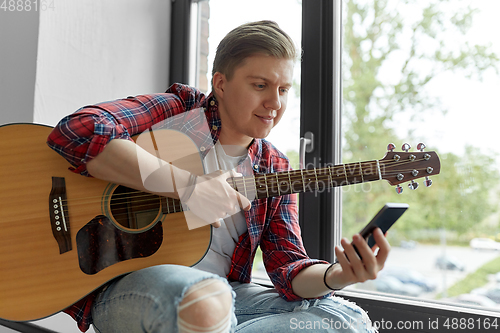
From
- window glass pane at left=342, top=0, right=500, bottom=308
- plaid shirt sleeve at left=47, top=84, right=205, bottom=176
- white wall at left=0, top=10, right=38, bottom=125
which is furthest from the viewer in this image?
white wall at left=0, top=10, right=38, bottom=125

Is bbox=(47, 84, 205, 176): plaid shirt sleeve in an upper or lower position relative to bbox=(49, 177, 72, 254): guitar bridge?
upper

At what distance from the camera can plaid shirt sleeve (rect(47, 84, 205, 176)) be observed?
915mm

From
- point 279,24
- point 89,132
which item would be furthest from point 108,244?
point 279,24

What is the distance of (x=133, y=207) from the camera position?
1003 mm

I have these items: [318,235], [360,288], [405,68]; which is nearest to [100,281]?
[318,235]

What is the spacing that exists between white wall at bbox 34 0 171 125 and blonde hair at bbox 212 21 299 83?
0.74 m

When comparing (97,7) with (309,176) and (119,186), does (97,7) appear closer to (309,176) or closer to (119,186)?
(119,186)

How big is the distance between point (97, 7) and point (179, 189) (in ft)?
3.66

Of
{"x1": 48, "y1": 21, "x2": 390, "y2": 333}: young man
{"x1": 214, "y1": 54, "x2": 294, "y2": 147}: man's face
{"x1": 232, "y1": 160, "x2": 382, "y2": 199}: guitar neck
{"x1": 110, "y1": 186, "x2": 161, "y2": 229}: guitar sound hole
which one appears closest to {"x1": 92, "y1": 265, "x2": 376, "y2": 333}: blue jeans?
{"x1": 48, "y1": 21, "x2": 390, "y2": 333}: young man

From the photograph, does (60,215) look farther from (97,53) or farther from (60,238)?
(97,53)

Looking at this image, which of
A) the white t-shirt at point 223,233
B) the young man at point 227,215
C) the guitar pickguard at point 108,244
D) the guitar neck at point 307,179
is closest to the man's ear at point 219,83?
the young man at point 227,215

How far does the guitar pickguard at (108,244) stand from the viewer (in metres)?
0.94

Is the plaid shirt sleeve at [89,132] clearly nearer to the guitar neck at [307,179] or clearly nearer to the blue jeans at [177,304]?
the blue jeans at [177,304]

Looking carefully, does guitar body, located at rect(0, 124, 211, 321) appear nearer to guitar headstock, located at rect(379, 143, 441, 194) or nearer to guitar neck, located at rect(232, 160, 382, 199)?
guitar neck, located at rect(232, 160, 382, 199)
